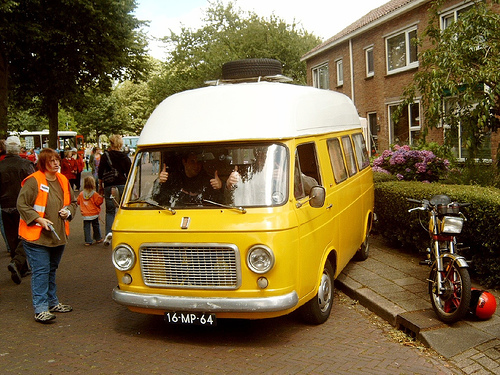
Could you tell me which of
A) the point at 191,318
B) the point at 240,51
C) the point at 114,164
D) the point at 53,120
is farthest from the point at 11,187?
the point at 240,51

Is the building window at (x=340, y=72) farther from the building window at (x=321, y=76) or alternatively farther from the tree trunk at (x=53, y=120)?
the tree trunk at (x=53, y=120)

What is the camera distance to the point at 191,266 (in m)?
4.95

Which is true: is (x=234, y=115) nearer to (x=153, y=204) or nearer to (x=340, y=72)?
(x=153, y=204)

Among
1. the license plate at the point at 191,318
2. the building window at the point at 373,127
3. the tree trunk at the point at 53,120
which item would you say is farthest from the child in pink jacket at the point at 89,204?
the building window at the point at 373,127

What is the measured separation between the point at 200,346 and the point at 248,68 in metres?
5.16

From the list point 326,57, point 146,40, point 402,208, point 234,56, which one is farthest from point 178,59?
point 402,208

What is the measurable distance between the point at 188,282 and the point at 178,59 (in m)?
47.6

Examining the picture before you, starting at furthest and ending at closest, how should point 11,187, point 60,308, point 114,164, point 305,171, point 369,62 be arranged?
1. point 369,62
2. point 114,164
3. point 11,187
4. point 60,308
5. point 305,171

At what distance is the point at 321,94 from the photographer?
21.7 ft

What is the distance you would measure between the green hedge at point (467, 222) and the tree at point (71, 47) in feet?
46.3

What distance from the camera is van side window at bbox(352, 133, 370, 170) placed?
8.29m

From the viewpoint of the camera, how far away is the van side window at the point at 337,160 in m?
6.50

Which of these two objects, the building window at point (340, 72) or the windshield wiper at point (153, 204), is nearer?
the windshield wiper at point (153, 204)

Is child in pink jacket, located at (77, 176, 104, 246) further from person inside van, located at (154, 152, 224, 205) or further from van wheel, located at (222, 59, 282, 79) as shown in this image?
person inside van, located at (154, 152, 224, 205)
